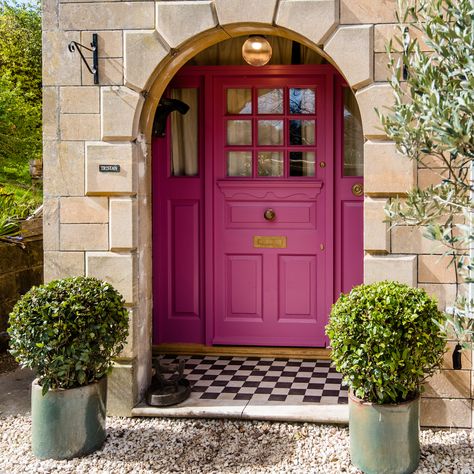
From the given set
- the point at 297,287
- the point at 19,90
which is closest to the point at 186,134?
the point at 297,287

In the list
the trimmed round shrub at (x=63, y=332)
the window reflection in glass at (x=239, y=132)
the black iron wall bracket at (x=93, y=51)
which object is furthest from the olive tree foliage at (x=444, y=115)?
the window reflection in glass at (x=239, y=132)

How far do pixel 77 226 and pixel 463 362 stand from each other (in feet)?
10.1

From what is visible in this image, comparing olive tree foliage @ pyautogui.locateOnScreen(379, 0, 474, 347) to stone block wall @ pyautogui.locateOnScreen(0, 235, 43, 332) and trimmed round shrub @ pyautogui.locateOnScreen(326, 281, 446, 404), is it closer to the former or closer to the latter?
trimmed round shrub @ pyautogui.locateOnScreen(326, 281, 446, 404)

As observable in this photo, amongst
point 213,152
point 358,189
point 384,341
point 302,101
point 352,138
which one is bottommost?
point 384,341

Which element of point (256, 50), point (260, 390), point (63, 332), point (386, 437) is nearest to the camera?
point (386, 437)

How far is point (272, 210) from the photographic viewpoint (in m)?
6.57

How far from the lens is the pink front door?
653 cm

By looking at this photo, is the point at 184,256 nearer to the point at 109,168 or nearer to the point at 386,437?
the point at 109,168

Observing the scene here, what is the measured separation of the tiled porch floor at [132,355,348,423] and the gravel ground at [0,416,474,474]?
0.08 meters

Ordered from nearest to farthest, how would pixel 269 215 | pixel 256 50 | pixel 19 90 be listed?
pixel 256 50, pixel 269 215, pixel 19 90

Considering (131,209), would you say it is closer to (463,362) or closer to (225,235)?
(225,235)

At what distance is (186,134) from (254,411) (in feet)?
9.61

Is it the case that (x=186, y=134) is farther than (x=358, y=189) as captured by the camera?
Yes

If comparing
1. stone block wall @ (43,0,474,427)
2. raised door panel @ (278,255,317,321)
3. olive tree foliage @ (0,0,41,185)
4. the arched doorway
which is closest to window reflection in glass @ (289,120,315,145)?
the arched doorway
